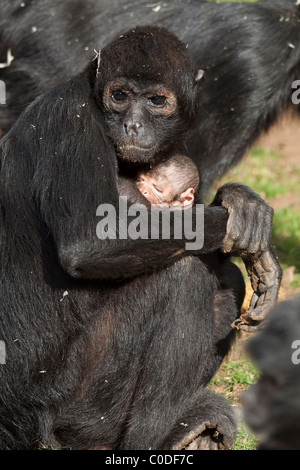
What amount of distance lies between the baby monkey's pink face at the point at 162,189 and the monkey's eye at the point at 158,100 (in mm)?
450

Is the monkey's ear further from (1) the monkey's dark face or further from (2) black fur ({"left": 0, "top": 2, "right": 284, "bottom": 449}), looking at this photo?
(2) black fur ({"left": 0, "top": 2, "right": 284, "bottom": 449})

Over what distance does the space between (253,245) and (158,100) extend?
1230 mm

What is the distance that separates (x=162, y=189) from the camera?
5.77 meters

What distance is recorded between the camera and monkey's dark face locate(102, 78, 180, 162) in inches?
216

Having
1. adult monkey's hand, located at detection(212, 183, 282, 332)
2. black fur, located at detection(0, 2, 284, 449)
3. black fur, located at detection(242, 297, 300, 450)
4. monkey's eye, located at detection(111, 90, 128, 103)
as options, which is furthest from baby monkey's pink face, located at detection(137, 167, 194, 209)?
black fur, located at detection(242, 297, 300, 450)

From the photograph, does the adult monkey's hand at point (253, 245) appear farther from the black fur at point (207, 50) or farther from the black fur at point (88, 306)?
the black fur at point (207, 50)

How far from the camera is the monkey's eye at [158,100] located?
5.73 meters

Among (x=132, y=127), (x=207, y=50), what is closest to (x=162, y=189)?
(x=132, y=127)

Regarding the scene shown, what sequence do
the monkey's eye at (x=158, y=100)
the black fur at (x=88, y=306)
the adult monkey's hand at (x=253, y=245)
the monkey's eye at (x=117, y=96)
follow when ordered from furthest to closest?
the monkey's eye at (x=158, y=100) → the monkey's eye at (x=117, y=96) → the adult monkey's hand at (x=253, y=245) → the black fur at (x=88, y=306)

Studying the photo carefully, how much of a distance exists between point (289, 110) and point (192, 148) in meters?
1.13

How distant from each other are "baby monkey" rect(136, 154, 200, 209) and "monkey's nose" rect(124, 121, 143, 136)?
14.6 inches

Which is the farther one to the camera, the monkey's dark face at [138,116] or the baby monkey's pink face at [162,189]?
the baby monkey's pink face at [162,189]

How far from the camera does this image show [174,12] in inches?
328

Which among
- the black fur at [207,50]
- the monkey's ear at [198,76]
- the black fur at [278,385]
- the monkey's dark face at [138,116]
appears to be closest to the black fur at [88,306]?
the monkey's dark face at [138,116]
